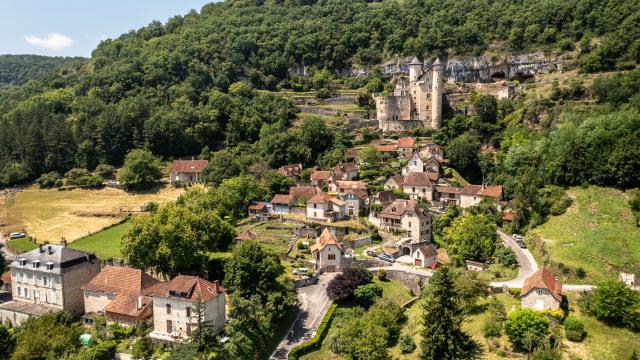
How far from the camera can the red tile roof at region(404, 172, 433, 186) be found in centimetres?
6319

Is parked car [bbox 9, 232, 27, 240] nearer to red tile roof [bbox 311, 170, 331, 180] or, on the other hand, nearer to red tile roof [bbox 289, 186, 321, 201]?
red tile roof [bbox 289, 186, 321, 201]

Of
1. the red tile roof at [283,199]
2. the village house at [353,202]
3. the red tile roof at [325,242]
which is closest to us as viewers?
the red tile roof at [325,242]

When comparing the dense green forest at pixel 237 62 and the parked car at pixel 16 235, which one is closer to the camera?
the parked car at pixel 16 235

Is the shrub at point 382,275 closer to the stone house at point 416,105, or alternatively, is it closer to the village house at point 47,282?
the village house at point 47,282

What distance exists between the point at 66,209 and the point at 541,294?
60.7 m

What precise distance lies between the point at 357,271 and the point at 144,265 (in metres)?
18.1

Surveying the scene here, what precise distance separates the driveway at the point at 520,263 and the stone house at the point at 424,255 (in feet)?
24.0

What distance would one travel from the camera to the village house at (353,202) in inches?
2345

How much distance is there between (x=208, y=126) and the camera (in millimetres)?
88812

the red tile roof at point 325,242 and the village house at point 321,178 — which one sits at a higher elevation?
the village house at point 321,178

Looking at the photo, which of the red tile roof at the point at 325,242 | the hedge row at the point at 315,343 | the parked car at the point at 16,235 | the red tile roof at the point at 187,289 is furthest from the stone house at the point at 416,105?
the parked car at the point at 16,235

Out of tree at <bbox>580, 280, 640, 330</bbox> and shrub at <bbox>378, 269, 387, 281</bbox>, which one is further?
shrub at <bbox>378, 269, 387, 281</bbox>

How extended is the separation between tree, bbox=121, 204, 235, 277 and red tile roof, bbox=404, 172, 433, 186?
1126 inches

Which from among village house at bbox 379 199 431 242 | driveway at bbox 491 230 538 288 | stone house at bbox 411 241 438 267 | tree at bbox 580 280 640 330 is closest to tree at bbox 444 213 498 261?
stone house at bbox 411 241 438 267
